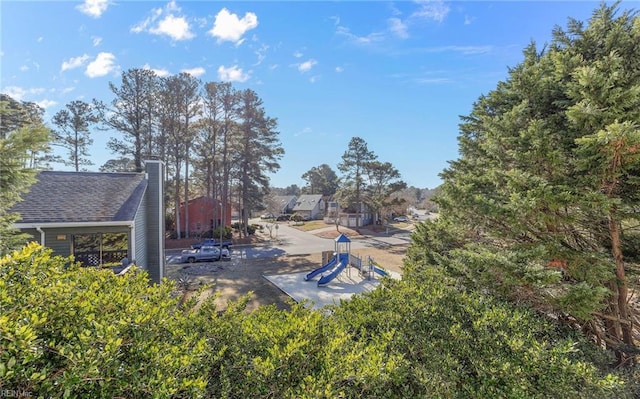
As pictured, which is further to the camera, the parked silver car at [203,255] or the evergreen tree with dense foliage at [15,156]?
the parked silver car at [203,255]

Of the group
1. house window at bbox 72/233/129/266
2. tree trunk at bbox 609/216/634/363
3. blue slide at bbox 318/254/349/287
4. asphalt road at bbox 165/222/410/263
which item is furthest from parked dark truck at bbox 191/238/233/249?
tree trunk at bbox 609/216/634/363

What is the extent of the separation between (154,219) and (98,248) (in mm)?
2373

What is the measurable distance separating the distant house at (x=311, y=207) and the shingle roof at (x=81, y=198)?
3740 cm

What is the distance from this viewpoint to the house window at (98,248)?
1050cm

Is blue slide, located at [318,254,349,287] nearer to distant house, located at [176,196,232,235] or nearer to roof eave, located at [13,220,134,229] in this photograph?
roof eave, located at [13,220,134,229]

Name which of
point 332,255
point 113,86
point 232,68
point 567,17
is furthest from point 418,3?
point 113,86

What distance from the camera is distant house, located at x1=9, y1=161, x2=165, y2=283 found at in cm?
952

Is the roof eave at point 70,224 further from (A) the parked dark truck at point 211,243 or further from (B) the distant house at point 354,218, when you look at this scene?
(B) the distant house at point 354,218

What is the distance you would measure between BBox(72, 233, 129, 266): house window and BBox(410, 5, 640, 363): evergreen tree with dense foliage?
12.2m

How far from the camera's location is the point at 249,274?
15.2 m

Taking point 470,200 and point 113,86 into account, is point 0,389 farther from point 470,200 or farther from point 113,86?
point 113,86

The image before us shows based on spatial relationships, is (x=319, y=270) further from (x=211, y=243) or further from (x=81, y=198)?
(x=211, y=243)

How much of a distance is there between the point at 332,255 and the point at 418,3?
535 inches

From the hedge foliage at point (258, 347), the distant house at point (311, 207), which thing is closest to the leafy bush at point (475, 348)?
the hedge foliage at point (258, 347)
